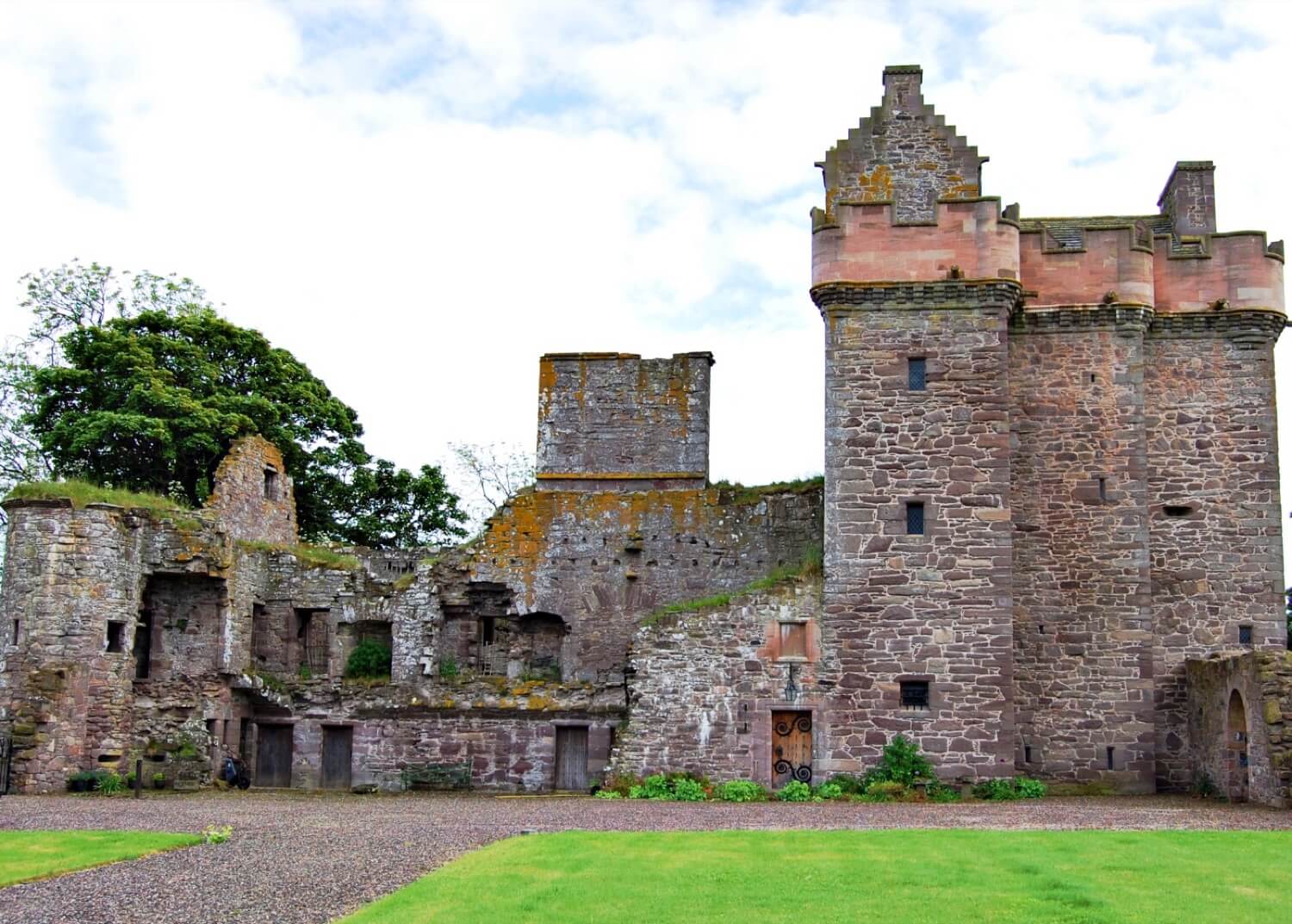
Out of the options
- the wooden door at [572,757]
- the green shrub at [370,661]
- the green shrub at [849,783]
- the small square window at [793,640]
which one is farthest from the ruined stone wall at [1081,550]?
the green shrub at [370,661]

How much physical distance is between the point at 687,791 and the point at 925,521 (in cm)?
583

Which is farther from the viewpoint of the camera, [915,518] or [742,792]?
[915,518]

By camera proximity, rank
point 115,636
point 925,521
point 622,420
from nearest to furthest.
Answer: point 925,521, point 115,636, point 622,420

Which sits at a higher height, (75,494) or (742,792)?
(75,494)

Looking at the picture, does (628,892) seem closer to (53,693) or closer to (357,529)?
(53,693)

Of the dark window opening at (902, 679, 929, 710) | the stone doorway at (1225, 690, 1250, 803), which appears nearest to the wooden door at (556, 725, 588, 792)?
the dark window opening at (902, 679, 929, 710)

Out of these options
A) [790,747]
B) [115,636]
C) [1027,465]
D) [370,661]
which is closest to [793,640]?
[790,747]

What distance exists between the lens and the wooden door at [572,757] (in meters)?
27.8

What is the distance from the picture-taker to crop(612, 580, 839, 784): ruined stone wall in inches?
981

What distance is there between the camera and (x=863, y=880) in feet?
43.9

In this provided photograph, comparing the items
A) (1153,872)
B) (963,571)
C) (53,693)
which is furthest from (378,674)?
(1153,872)

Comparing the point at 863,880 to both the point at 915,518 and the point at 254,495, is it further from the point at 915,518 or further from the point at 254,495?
the point at 254,495

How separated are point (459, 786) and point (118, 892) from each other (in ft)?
47.1

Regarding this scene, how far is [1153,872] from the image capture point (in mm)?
13812
